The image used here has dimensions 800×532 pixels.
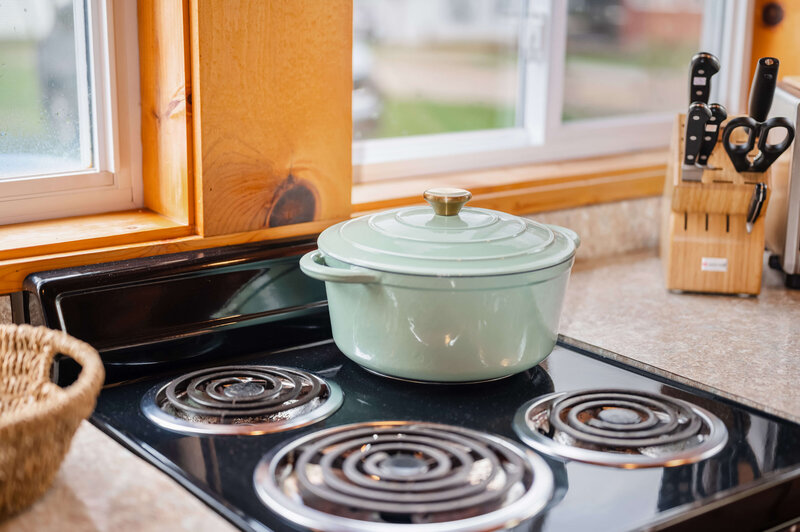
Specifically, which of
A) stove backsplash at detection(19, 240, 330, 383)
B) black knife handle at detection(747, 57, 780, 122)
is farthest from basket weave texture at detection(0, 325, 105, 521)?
black knife handle at detection(747, 57, 780, 122)

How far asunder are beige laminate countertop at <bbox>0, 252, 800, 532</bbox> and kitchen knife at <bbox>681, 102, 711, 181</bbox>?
0.71 ft

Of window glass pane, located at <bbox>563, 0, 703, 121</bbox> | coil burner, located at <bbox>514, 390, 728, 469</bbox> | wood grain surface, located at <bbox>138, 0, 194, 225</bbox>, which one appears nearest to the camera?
coil burner, located at <bbox>514, 390, 728, 469</bbox>

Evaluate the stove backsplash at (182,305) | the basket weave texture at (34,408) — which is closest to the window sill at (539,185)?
the stove backsplash at (182,305)

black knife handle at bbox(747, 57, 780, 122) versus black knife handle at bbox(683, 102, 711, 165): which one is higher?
black knife handle at bbox(747, 57, 780, 122)

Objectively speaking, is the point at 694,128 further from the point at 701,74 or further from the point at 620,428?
the point at 620,428

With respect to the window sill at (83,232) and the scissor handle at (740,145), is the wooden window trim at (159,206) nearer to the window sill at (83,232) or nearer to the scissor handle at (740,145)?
the window sill at (83,232)

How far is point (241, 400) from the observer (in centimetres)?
109

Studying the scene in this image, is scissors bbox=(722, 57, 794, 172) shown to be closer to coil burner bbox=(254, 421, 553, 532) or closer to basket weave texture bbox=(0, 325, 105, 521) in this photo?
coil burner bbox=(254, 421, 553, 532)

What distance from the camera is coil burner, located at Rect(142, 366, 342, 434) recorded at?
104 cm

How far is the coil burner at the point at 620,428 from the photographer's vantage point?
97 centimetres

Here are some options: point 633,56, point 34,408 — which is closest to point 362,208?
point 34,408

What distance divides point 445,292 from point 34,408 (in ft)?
1.51

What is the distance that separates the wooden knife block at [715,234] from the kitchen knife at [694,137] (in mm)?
15

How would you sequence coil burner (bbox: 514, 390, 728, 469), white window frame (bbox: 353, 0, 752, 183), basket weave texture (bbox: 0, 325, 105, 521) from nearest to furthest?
basket weave texture (bbox: 0, 325, 105, 521)
coil burner (bbox: 514, 390, 728, 469)
white window frame (bbox: 353, 0, 752, 183)
